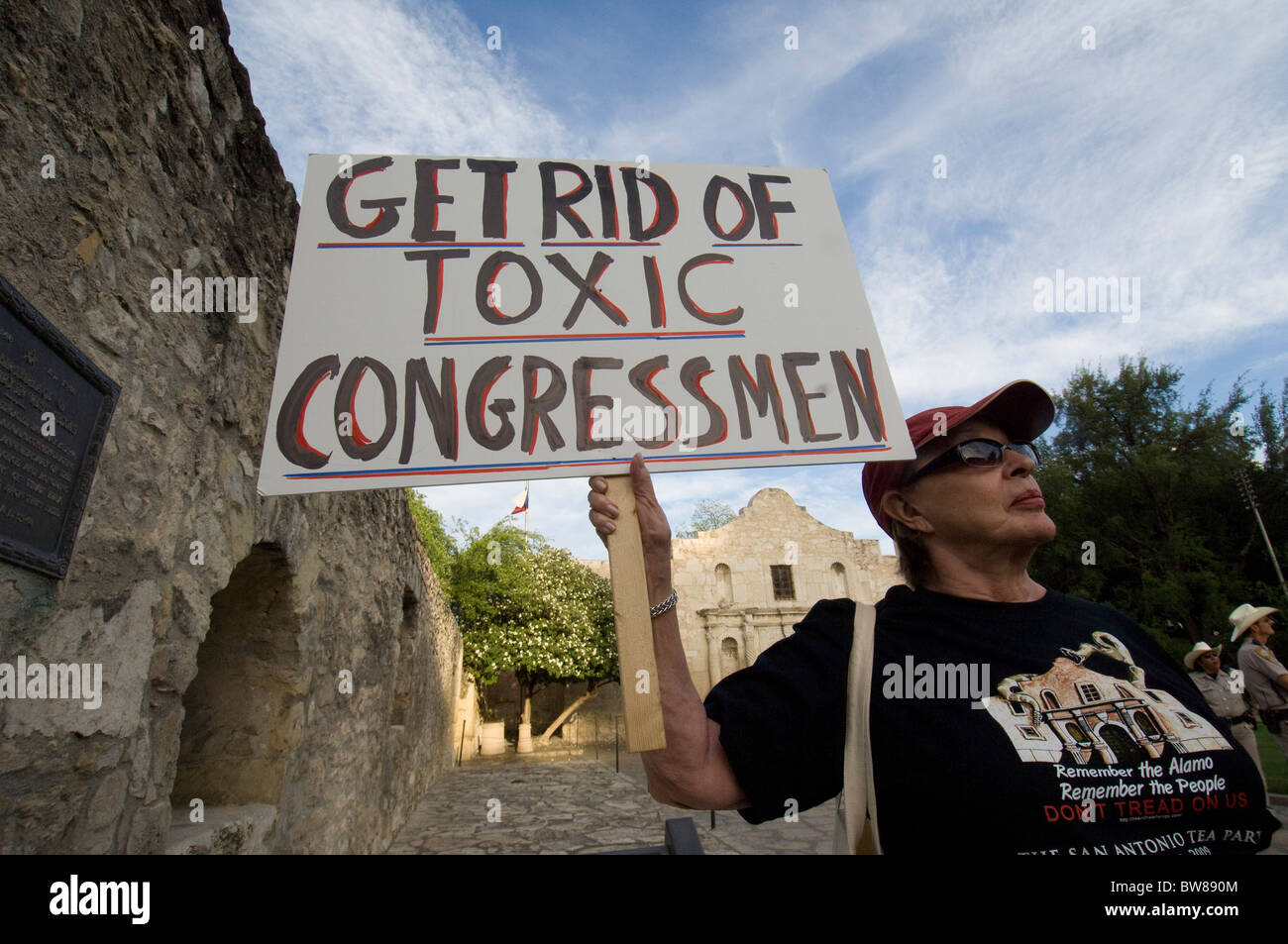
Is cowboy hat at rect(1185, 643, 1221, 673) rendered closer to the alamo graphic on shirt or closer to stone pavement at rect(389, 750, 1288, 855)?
stone pavement at rect(389, 750, 1288, 855)

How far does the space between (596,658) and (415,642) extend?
8.90m

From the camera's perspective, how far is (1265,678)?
4344 mm

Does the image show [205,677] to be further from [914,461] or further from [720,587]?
[720,587]

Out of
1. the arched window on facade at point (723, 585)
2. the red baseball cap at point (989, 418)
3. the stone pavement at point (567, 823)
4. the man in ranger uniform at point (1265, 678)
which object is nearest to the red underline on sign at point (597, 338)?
the red baseball cap at point (989, 418)

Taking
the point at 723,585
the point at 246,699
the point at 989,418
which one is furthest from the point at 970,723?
the point at 723,585

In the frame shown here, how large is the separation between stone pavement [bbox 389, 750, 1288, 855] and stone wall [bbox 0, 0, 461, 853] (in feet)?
8.52

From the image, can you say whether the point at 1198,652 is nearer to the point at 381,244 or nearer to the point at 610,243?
the point at 610,243

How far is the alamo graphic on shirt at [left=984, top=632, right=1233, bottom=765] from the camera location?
109 cm

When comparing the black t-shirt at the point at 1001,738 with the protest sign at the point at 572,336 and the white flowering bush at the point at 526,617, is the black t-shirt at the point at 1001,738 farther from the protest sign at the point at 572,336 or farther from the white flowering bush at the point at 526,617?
the white flowering bush at the point at 526,617

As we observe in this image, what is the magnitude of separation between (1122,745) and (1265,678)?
4914 mm

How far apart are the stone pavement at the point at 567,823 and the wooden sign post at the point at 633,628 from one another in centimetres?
345

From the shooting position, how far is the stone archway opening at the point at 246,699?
2688 mm

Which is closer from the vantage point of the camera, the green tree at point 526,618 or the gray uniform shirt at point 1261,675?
the gray uniform shirt at point 1261,675
